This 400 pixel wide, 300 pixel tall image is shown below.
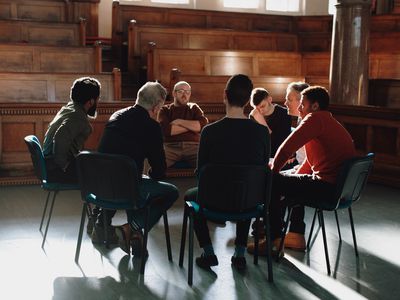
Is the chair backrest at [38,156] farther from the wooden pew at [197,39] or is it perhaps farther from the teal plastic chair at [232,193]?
the wooden pew at [197,39]

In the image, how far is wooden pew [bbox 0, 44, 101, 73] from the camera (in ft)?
26.6

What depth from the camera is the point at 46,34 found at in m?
9.32

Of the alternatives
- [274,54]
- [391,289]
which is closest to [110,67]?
[274,54]

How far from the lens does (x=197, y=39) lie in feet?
33.2

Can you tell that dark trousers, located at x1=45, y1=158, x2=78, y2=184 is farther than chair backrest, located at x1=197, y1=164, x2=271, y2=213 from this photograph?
Yes

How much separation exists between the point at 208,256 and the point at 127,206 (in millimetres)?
580

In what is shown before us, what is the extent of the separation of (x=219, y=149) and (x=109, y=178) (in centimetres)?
63

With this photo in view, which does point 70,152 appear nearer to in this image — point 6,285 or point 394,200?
point 6,285

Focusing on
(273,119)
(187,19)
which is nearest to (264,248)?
(273,119)

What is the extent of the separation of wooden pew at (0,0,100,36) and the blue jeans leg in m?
6.94

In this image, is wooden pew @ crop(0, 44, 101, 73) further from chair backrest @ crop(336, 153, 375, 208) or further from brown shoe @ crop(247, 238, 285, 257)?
chair backrest @ crop(336, 153, 375, 208)

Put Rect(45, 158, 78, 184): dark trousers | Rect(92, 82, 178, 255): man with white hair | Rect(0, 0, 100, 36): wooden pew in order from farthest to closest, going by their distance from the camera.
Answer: Rect(0, 0, 100, 36): wooden pew
Rect(45, 158, 78, 184): dark trousers
Rect(92, 82, 178, 255): man with white hair

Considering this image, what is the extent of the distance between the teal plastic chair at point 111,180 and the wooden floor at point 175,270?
0.94ft

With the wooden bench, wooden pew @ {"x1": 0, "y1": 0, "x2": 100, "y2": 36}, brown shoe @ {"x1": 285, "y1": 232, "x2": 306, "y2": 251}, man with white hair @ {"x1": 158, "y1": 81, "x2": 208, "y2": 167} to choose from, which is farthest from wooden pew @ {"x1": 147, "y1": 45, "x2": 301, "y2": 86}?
brown shoe @ {"x1": 285, "y1": 232, "x2": 306, "y2": 251}
